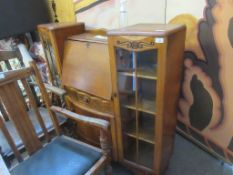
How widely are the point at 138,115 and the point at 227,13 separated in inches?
32.5

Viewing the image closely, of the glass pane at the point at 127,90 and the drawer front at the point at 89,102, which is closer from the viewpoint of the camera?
the glass pane at the point at 127,90

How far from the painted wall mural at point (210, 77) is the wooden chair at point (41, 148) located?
0.84m

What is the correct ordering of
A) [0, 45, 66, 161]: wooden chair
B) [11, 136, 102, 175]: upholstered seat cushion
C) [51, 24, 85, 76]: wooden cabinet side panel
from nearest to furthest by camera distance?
[11, 136, 102, 175]: upholstered seat cushion → [0, 45, 66, 161]: wooden chair → [51, 24, 85, 76]: wooden cabinet side panel

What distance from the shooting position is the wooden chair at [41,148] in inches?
44.4

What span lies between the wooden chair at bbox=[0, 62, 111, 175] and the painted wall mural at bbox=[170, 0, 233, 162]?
0.84m

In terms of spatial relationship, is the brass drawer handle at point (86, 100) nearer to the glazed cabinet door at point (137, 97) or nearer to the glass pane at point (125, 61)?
the glazed cabinet door at point (137, 97)

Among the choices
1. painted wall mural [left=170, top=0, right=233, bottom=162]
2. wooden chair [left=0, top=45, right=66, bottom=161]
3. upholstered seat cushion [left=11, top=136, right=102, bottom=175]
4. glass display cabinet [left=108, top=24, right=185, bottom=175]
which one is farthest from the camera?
wooden chair [left=0, top=45, right=66, bottom=161]

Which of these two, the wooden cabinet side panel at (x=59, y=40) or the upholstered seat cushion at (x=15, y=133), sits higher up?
the wooden cabinet side panel at (x=59, y=40)

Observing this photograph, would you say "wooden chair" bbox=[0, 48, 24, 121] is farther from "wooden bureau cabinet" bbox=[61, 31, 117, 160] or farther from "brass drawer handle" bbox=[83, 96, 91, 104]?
"brass drawer handle" bbox=[83, 96, 91, 104]

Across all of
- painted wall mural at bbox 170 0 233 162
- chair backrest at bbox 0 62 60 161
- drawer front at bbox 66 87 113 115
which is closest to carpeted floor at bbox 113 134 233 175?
painted wall mural at bbox 170 0 233 162

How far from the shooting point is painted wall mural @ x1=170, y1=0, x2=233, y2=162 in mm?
1227

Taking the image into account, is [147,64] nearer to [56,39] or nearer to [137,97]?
[137,97]

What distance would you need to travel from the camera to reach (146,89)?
1169 millimetres

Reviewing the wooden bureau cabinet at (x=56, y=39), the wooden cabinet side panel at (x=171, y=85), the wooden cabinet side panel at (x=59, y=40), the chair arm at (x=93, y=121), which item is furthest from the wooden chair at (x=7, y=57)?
the wooden cabinet side panel at (x=171, y=85)
